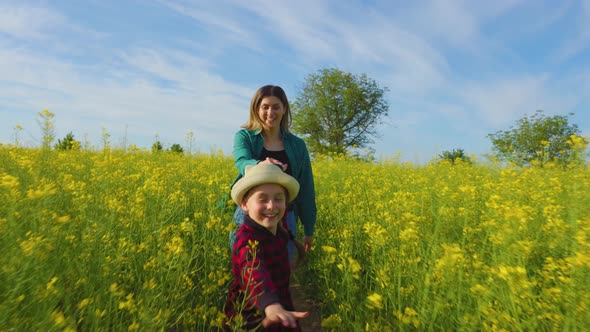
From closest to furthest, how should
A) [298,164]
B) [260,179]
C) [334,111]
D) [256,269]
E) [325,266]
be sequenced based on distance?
[256,269]
[260,179]
[325,266]
[298,164]
[334,111]

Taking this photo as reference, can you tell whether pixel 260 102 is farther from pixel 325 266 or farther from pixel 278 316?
A: pixel 278 316

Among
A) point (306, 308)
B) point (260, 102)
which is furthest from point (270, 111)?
point (306, 308)

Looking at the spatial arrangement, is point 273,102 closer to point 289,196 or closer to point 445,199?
point 289,196

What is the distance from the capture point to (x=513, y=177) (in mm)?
4949

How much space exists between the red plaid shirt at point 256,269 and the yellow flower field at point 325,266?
19 centimetres

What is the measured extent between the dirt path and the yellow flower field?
0.32 ft

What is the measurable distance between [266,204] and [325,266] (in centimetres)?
75

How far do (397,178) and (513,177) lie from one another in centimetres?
176

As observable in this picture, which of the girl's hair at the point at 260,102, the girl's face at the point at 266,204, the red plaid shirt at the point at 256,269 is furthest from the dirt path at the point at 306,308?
the girl's hair at the point at 260,102

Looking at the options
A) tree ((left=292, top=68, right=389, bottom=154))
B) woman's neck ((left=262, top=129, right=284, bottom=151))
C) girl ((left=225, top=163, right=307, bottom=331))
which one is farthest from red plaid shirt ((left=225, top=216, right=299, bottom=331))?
tree ((left=292, top=68, right=389, bottom=154))

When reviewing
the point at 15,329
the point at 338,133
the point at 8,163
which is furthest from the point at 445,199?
the point at 338,133

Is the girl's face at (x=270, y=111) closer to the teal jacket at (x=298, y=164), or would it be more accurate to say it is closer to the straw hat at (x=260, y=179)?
the teal jacket at (x=298, y=164)

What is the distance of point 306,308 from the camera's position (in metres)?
3.01

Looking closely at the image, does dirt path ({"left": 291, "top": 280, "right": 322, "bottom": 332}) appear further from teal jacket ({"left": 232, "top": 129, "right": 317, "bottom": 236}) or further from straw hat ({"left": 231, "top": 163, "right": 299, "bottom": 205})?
straw hat ({"left": 231, "top": 163, "right": 299, "bottom": 205})
